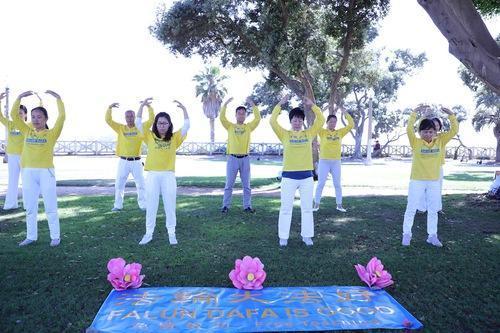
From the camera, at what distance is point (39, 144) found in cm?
578

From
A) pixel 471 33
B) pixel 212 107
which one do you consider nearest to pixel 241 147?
pixel 471 33

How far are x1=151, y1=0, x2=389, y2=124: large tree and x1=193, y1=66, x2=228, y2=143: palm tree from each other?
36.3m

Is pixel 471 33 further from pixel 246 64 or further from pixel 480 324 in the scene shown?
pixel 246 64

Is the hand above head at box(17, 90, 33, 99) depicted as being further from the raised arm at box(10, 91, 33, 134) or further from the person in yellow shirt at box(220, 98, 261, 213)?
the person in yellow shirt at box(220, 98, 261, 213)

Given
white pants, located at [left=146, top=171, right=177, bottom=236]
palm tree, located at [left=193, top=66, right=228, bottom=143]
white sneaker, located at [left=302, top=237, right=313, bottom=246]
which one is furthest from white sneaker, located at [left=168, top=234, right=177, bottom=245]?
palm tree, located at [left=193, top=66, right=228, bottom=143]

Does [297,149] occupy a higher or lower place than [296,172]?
higher

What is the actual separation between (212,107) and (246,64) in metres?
36.4

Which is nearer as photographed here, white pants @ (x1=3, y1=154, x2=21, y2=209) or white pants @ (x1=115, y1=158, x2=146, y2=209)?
white pants @ (x1=3, y1=154, x2=21, y2=209)

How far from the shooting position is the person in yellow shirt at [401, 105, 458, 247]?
6.14m

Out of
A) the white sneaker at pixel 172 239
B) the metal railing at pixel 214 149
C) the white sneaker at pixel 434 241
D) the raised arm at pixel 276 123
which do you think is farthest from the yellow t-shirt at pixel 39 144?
the metal railing at pixel 214 149

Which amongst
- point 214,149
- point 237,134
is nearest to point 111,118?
point 237,134

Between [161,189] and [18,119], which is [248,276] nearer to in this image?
[161,189]

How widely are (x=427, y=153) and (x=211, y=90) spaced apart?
46.8 meters

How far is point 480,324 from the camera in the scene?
379 cm
